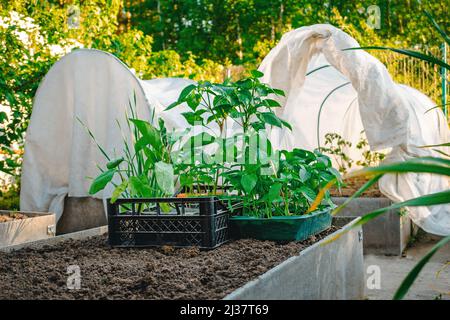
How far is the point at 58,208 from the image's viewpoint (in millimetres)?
5035

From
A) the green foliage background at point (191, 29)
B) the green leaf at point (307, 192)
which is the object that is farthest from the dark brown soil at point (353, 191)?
the green leaf at point (307, 192)

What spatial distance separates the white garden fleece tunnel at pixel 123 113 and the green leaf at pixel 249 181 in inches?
82.7

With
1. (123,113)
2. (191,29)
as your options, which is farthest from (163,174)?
(191,29)

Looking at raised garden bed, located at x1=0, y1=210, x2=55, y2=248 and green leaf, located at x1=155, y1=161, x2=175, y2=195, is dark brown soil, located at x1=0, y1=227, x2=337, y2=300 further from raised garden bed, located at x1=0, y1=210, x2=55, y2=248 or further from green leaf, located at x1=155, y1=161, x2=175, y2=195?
raised garden bed, located at x1=0, y1=210, x2=55, y2=248

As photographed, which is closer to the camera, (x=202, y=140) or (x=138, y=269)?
(x=138, y=269)

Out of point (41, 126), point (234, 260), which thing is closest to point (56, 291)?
point (234, 260)

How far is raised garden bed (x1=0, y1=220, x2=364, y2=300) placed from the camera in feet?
6.50

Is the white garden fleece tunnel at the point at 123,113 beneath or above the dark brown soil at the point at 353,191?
above

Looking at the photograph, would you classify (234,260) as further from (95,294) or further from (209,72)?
(209,72)

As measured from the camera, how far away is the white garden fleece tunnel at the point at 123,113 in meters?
4.73

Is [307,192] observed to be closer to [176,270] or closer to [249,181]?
[249,181]

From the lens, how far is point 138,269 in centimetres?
228

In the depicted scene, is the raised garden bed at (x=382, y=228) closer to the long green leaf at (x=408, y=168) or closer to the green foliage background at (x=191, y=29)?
the green foliage background at (x=191, y=29)

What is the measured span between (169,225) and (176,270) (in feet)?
1.54
